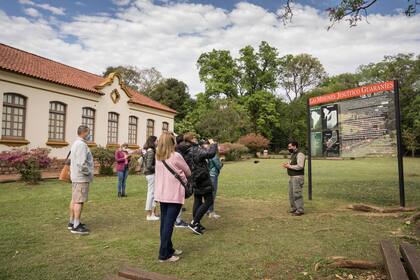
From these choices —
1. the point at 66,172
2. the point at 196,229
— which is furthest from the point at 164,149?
the point at 66,172

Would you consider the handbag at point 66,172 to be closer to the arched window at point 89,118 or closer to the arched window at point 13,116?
the arched window at point 13,116

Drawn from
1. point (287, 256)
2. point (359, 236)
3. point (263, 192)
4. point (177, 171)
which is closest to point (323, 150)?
point (263, 192)

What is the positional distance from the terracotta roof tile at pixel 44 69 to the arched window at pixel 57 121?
1.48 m

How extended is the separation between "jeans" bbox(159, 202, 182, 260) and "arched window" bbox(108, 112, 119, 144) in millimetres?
21384

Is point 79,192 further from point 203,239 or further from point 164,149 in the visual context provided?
point 203,239

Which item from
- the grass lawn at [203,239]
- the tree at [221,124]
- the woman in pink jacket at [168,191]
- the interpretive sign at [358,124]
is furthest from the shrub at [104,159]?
the tree at [221,124]

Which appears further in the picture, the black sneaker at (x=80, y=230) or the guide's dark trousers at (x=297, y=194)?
the guide's dark trousers at (x=297, y=194)

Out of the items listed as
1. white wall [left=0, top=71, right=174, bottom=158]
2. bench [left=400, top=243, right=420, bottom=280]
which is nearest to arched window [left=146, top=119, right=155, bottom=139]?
white wall [left=0, top=71, right=174, bottom=158]

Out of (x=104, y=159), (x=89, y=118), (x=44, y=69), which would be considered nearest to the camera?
(x=104, y=159)

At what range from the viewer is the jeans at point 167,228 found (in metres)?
4.34

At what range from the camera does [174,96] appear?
43781mm

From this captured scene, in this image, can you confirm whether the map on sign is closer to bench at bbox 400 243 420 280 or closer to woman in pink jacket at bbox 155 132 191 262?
bench at bbox 400 243 420 280

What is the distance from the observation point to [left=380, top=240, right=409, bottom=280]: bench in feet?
10.4

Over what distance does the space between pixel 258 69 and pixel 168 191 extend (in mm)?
43292
